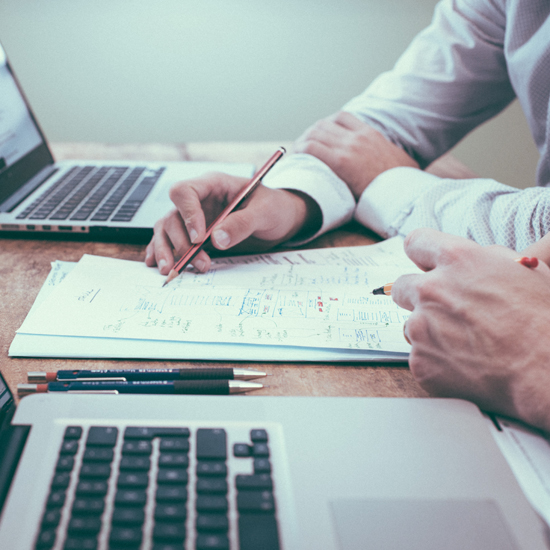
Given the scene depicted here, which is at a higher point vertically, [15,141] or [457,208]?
[15,141]

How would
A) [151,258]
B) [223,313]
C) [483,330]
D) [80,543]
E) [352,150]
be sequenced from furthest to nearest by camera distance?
[352,150] → [151,258] → [223,313] → [483,330] → [80,543]

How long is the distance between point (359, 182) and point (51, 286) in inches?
→ 19.8

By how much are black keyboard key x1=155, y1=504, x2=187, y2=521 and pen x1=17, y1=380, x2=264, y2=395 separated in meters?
0.11

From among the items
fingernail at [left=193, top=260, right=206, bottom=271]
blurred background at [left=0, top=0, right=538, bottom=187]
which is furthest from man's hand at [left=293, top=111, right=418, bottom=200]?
blurred background at [left=0, top=0, right=538, bottom=187]

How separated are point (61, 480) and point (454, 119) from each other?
891mm

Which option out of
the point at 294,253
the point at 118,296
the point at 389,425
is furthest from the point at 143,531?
the point at 294,253

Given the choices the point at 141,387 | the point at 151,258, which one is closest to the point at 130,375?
the point at 141,387

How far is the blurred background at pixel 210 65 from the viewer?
1.68 meters

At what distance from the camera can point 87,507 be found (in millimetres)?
237

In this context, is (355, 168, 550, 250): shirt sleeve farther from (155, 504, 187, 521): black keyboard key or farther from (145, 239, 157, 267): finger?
(155, 504, 187, 521): black keyboard key

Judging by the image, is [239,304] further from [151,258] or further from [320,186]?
[320,186]

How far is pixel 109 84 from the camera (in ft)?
5.98

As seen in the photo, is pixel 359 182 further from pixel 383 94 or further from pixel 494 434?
pixel 494 434

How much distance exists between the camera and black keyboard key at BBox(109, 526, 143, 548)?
23 centimetres
